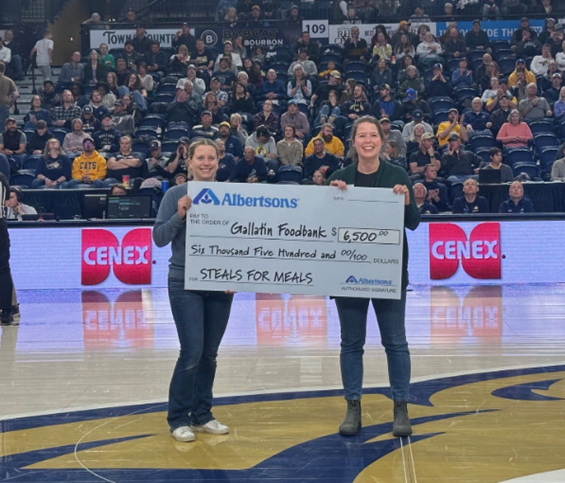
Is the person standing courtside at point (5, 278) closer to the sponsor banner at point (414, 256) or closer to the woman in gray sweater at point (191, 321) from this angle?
the sponsor banner at point (414, 256)

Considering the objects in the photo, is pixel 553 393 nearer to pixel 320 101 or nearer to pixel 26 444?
pixel 26 444

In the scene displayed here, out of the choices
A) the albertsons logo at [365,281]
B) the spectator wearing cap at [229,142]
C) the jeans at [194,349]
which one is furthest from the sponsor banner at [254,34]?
the jeans at [194,349]

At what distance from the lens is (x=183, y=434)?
5.28 metres

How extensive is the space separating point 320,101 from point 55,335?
432 inches

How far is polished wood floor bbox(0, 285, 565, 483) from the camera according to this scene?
4820mm

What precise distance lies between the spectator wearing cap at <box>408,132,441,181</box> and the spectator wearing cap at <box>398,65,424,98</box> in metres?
3.84

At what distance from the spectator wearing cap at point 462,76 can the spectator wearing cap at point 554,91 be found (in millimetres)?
1654

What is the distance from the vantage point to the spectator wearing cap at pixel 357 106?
1812 cm

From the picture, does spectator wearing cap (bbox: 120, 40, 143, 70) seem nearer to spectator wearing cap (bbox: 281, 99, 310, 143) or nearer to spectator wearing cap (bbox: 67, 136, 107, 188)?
spectator wearing cap (bbox: 281, 99, 310, 143)

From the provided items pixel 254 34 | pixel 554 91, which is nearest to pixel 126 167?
pixel 254 34

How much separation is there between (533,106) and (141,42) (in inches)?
383

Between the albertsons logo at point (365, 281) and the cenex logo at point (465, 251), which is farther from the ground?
the albertsons logo at point (365, 281)

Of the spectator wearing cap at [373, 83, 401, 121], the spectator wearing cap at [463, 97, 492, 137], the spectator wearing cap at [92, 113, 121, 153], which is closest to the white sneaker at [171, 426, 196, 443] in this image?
the spectator wearing cap at [92, 113, 121, 153]

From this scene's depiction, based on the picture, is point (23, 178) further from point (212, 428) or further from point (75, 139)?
point (212, 428)
